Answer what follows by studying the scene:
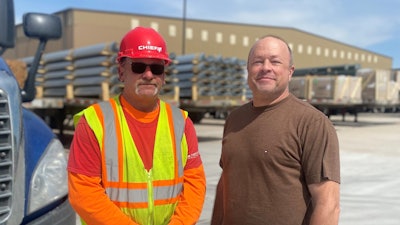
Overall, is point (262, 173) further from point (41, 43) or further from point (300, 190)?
point (41, 43)

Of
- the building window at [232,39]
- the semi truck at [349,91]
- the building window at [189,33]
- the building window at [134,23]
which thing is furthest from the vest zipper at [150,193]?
the building window at [232,39]

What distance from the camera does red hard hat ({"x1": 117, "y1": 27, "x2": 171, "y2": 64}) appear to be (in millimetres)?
1886

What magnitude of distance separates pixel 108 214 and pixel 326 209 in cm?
92

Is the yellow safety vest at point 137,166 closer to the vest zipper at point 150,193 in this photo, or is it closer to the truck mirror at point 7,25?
the vest zipper at point 150,193

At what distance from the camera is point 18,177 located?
2.38 m

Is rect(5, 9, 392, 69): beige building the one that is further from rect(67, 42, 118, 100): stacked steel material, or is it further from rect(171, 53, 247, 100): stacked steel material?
rect(171, 53, 247, 100): stacked steel material

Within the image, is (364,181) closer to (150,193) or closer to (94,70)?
(150,193)

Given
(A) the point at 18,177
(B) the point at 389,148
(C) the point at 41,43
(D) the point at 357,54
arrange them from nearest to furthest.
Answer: (A) the point at 18,177, (C) the point at 41,43, (B) the point at 389,148, (D) the point at 357,54

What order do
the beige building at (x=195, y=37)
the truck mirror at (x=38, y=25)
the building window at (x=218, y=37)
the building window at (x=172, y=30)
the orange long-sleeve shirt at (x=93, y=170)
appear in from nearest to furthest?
the orange long-sleeve shirt at (x=93, y=170), the truck mirror at (x=38, y=25), the beige building at (x=195, y=37), the building window at (x=172, y=30), the building window at (x=218, y=37)

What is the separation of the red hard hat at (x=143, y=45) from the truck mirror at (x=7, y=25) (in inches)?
76.1

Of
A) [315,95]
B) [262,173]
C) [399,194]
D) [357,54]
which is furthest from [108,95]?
[357,54]

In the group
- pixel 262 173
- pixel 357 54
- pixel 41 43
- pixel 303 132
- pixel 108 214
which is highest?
pixel 357 54

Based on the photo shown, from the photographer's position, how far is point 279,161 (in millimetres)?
1943

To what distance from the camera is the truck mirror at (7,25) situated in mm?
3420
